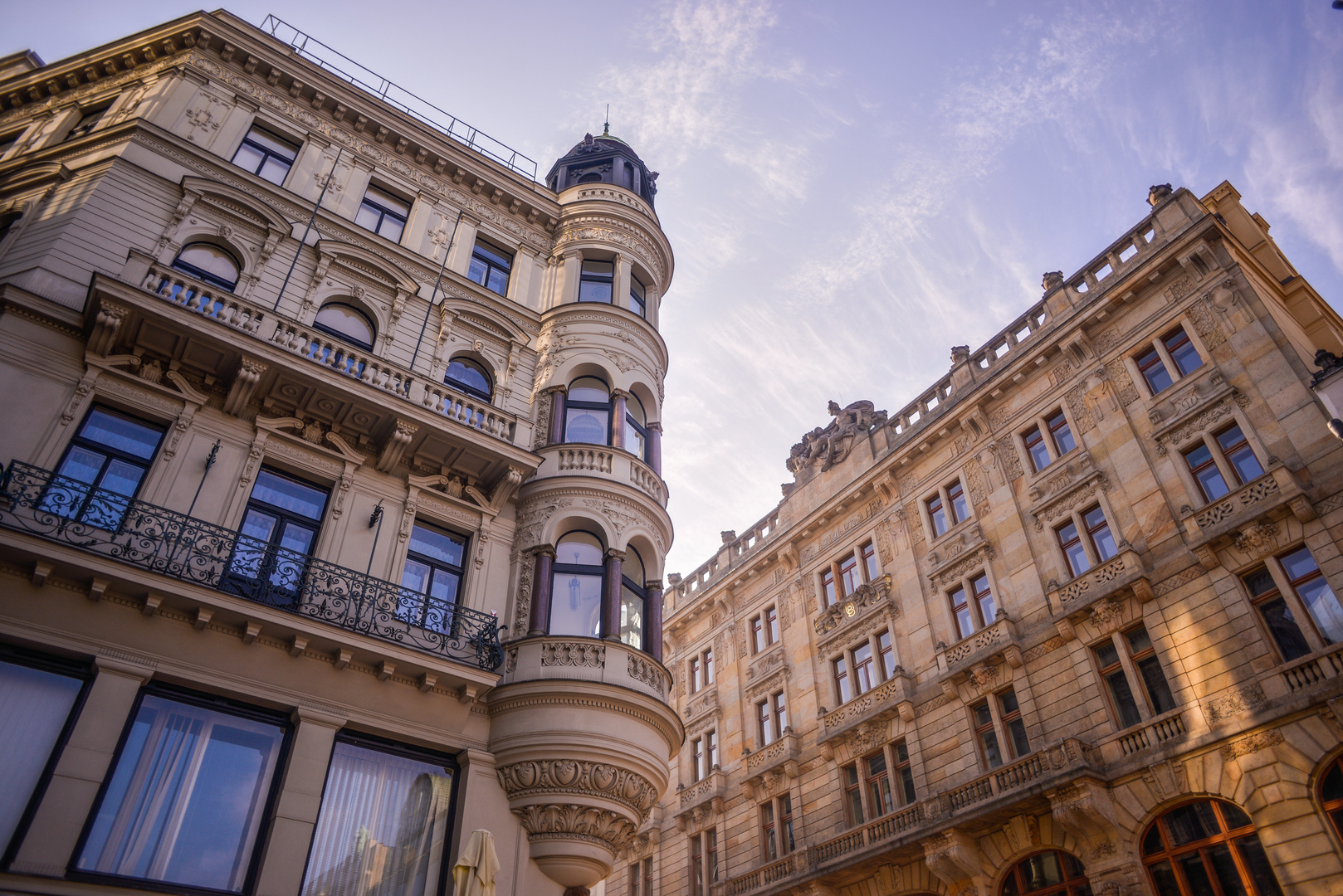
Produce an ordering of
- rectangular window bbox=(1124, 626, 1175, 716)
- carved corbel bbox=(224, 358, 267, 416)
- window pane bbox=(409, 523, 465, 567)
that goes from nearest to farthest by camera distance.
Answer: carved corbel bbox=(224, 358, 267, 416) < window pane bbox=(409, 523, 465, 567) < rectangular window bbox=(1124, 626, 1175, 716)

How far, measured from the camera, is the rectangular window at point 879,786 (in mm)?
26203

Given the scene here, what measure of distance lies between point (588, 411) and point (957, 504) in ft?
52.6

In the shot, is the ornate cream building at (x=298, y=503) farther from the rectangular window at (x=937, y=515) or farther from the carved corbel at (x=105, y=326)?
the rectangular window at (x=937, y=515)

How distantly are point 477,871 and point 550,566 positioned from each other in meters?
6.15

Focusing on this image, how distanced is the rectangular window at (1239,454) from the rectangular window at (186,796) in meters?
22.5

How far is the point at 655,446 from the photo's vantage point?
63.7 feet

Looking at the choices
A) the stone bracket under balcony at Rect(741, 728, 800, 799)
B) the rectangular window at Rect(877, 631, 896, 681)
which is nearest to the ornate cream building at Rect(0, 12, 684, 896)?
the rectangular window at Rect(877, 631, 896, 681)

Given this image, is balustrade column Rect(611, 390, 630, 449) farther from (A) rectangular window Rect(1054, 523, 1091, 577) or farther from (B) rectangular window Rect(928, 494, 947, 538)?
(B) rectangular window Rect(928, 494, 947, 538)

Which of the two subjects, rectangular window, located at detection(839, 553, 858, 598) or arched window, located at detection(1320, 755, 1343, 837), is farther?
rectangular window, located at detection(839, 553, 858, 598)


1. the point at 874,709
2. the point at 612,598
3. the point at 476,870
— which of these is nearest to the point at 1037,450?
the point at 874,709

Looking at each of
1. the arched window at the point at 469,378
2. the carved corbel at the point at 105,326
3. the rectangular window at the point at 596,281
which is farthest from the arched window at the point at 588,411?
the carved corbel at the point at 105,326

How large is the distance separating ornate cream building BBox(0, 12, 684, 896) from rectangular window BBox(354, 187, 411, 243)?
3.2 inches

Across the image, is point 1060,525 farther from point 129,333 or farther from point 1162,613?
point 129,333

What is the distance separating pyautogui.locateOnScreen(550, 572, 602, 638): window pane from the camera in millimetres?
15547
